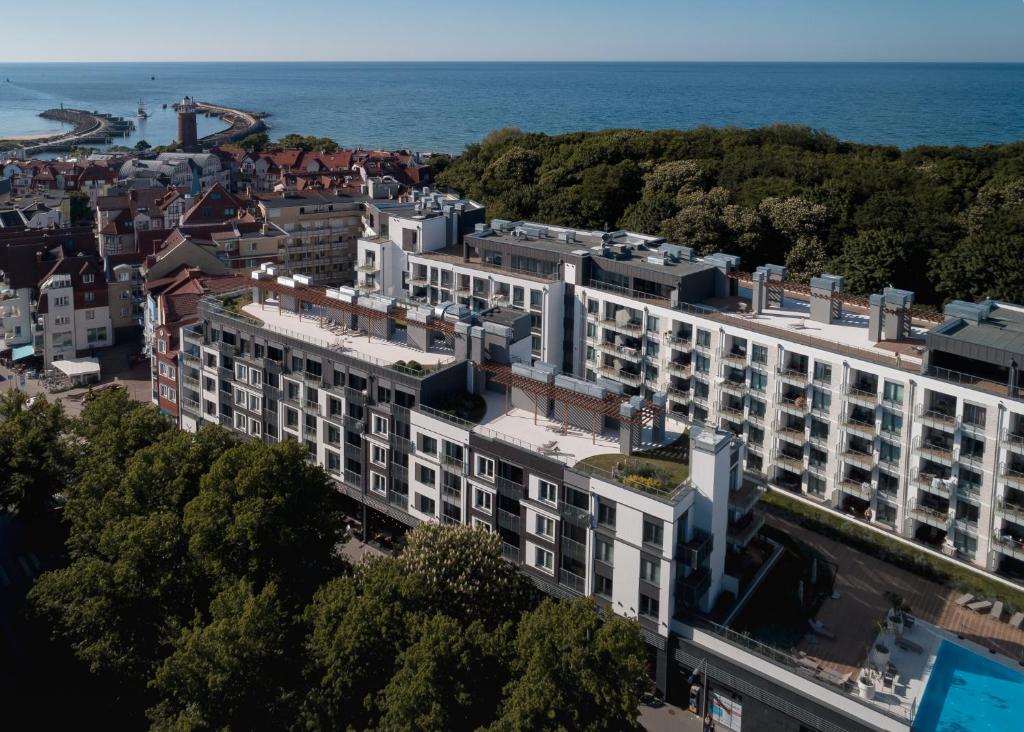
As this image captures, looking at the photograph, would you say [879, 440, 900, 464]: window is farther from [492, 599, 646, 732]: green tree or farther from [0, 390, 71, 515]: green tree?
[0, 390, 71, 515]: green tree

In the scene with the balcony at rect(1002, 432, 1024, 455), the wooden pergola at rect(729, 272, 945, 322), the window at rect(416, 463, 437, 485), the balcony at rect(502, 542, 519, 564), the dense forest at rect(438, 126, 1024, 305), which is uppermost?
the dense forest at rect(438, 126, 1024, 305)

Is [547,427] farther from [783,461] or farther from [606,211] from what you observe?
[606,211]

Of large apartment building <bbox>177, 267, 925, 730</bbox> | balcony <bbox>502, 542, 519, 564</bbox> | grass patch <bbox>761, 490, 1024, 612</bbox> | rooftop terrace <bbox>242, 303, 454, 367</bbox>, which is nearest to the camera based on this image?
large apartment building <bbox>177, 267, 925, 730</bbox>

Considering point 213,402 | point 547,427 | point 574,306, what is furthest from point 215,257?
point 547,427

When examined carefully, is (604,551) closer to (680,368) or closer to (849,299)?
(680,368)

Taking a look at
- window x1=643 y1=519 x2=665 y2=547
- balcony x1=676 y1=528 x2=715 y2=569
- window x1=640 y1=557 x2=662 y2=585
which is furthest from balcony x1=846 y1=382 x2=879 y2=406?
window x1=640 y1=557 x2=662 y2=585

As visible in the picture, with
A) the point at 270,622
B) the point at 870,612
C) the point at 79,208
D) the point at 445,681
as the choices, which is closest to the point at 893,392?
the point at 870,612

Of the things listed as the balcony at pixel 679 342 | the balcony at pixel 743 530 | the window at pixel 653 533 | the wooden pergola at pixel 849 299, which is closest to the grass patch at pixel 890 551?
the balcony at pixel 679 342
